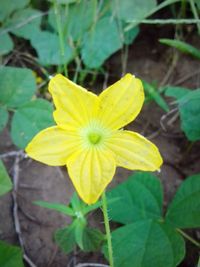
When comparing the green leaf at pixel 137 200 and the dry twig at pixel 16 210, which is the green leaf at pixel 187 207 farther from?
the dry twig at pixel 16 210

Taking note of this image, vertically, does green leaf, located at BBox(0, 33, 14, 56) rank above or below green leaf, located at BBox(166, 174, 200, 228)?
above

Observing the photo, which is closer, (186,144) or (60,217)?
(60,217)

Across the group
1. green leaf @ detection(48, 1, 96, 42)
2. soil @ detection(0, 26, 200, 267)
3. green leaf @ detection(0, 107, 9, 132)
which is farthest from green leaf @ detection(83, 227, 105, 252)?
green leaf @ detection(48, 1, 96, 42)

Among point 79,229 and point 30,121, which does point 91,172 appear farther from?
point 30,121

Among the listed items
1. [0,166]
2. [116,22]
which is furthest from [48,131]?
[116,22]

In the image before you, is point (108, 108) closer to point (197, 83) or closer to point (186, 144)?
point (186, 144)

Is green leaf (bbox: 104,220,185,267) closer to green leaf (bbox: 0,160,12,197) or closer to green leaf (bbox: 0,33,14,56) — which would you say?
green leaf (bbox: 0,160,12,197)
